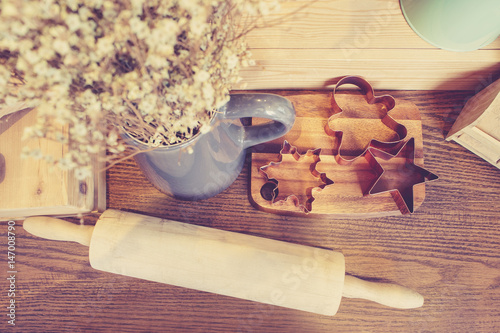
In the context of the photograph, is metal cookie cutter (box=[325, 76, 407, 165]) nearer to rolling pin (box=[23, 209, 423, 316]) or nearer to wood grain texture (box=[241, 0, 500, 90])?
wood grain texture (box=[241, 0, 500, 90])

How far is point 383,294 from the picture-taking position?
0.75 m

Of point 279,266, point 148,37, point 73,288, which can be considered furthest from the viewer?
point 73,288

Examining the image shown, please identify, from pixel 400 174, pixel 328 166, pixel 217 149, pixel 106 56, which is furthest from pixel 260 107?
pixel 400 174

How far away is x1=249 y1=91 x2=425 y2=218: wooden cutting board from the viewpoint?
2.61 ft

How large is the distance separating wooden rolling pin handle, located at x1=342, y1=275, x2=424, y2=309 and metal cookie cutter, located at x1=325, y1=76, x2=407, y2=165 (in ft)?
0.93

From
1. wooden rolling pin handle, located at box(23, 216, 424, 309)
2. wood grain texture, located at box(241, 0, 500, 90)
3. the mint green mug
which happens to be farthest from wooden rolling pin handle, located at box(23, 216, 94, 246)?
the mint green mug

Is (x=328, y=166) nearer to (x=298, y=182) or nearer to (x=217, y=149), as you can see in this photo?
(x=298, y=182)

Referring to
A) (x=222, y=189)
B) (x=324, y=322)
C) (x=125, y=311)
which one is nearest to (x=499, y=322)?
(x=324, y=322)

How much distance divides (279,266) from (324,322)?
226 millimetres

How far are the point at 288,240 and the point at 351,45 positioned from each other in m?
0.48

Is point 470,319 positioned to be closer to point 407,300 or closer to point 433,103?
point 407,300

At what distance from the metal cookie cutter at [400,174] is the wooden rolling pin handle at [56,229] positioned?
664 mm

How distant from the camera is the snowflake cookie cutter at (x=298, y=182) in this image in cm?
79

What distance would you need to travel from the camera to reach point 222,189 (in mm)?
813
